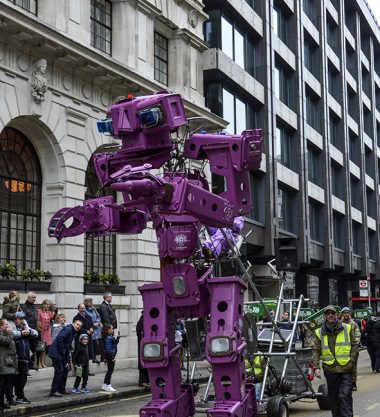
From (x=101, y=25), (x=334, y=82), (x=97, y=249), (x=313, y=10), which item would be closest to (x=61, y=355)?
(x=97, y=249)

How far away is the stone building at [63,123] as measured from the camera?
1866 cm

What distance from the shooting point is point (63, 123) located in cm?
2008

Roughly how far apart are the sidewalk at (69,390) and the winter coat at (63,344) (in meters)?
0.82

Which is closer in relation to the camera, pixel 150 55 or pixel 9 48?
pixel 9 48

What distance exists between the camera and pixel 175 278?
821 centimetres

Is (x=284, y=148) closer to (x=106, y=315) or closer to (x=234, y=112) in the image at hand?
(x=234, y=112)

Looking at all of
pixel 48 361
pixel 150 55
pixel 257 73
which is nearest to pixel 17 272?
pixel 48 361

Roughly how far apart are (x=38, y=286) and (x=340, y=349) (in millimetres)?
11289

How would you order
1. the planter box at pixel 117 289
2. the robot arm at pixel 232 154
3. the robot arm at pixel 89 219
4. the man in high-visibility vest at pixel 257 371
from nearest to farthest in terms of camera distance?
the robot arm at pixel 232 154 → the robot arm at pixel 89 219 → the man in high-visibility vest at pixel 257 371 → the planter box at pixel 117 289

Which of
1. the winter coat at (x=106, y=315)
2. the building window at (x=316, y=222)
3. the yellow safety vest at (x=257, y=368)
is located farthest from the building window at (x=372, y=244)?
the yellow safety vest at (x=257, y=368)

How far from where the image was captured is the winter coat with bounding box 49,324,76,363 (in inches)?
582

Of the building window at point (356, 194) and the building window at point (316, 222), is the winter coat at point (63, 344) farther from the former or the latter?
the building window at point (356, 194)

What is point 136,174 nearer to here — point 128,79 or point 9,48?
point 9,48

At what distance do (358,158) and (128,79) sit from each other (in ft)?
125
